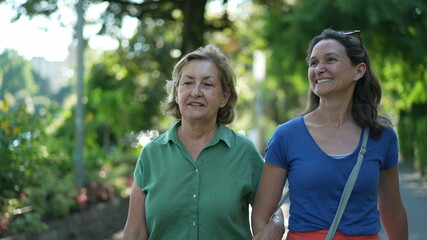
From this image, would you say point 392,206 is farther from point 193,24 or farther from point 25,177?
point 193,24

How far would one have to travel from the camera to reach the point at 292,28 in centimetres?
1188

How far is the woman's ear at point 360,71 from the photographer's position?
3256mm

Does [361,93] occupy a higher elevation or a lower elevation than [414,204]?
higher

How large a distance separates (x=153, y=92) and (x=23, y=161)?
8864mm

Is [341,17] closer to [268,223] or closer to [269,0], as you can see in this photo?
[269,0]

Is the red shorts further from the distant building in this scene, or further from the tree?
the tree

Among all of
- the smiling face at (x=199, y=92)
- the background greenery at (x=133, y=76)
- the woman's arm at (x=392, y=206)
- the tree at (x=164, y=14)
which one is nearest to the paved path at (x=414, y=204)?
the background greenery at (x=133, y=76)

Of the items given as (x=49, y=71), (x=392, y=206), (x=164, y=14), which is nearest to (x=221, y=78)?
(x=392, y=206)

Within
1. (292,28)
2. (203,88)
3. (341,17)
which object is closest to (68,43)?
(292,28)

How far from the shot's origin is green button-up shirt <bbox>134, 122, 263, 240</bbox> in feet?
10.6

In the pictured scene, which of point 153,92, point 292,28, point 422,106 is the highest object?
point 292,28

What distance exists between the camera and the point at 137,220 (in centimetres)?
337

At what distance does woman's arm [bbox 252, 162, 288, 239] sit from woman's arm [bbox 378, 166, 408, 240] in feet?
1.65

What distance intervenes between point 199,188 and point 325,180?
2.03 feet
